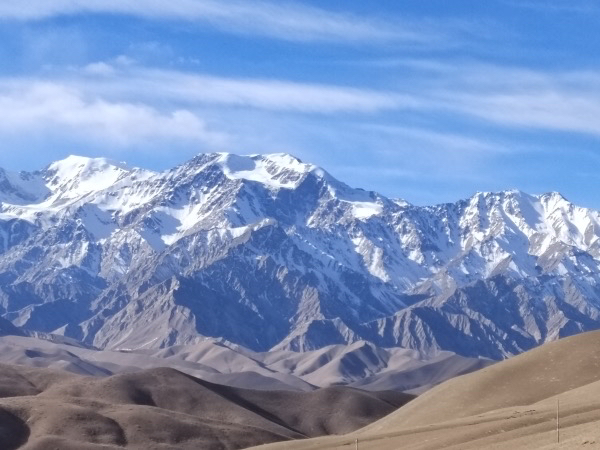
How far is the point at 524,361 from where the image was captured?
128 meters

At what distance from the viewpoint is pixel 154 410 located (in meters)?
185

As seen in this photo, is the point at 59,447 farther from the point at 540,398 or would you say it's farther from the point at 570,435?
the point at 570,435

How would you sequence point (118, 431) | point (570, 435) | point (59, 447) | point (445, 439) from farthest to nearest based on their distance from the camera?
1. point (118, 431)
2. point (59, 447)
3. point (445, 439)
4. point (570, 435)

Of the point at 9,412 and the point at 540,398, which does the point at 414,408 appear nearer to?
the point at 540,398

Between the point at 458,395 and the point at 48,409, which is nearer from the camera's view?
the point at 458,395

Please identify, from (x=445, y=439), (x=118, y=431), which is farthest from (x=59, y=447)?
(x=445, y=439)

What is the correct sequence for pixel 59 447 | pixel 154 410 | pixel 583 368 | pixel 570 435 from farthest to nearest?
pixel 154 410
pixel 59 447
pixel 583 368
pixel 570 435

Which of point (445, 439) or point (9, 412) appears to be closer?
point (445, 439)

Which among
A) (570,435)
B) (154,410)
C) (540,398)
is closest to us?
(570,435)

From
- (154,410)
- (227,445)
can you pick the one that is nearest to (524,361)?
(227,445)

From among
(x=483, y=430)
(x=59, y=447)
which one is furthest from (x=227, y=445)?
(x=483, y=430)

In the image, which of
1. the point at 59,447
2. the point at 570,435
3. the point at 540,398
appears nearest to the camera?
the point at 570,435

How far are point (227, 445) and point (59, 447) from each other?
25520 millimetres

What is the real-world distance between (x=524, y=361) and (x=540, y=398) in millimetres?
13730
